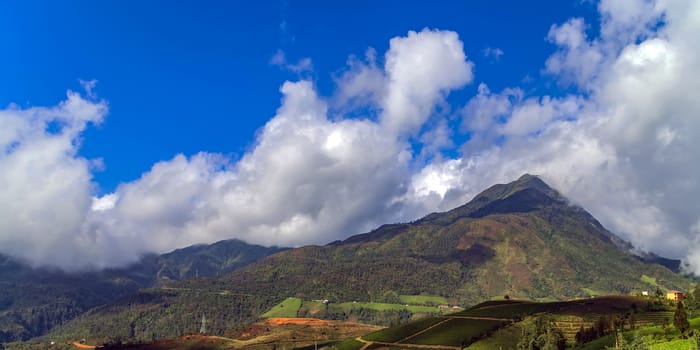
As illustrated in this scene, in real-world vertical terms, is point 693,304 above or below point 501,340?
above

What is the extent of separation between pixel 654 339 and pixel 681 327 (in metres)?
5.89

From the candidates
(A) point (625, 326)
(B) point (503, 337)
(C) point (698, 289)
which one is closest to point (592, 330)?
(A) point (625, 326)

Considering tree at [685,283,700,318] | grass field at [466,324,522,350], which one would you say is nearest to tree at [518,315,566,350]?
grass field at [466,324,522,350]

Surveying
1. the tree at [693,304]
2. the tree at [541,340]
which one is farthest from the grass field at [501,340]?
the tree at [693,304]

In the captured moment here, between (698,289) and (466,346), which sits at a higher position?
(698,289)

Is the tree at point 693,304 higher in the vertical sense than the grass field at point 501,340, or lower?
higher

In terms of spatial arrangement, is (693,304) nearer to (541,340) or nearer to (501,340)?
(501,340)

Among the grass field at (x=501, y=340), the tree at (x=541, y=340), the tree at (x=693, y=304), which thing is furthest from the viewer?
the grass field at (x=501, y=340)


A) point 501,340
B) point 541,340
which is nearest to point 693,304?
point 501,340

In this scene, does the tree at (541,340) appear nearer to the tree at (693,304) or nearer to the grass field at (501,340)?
the grass field at (501,340)

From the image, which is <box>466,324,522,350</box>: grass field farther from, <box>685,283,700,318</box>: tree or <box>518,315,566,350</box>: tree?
<box>685,283,700,318</box>: tree

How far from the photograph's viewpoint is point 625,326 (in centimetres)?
16050

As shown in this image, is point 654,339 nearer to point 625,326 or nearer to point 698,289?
point 625,326

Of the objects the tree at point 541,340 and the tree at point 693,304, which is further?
the tree at point 693,304
